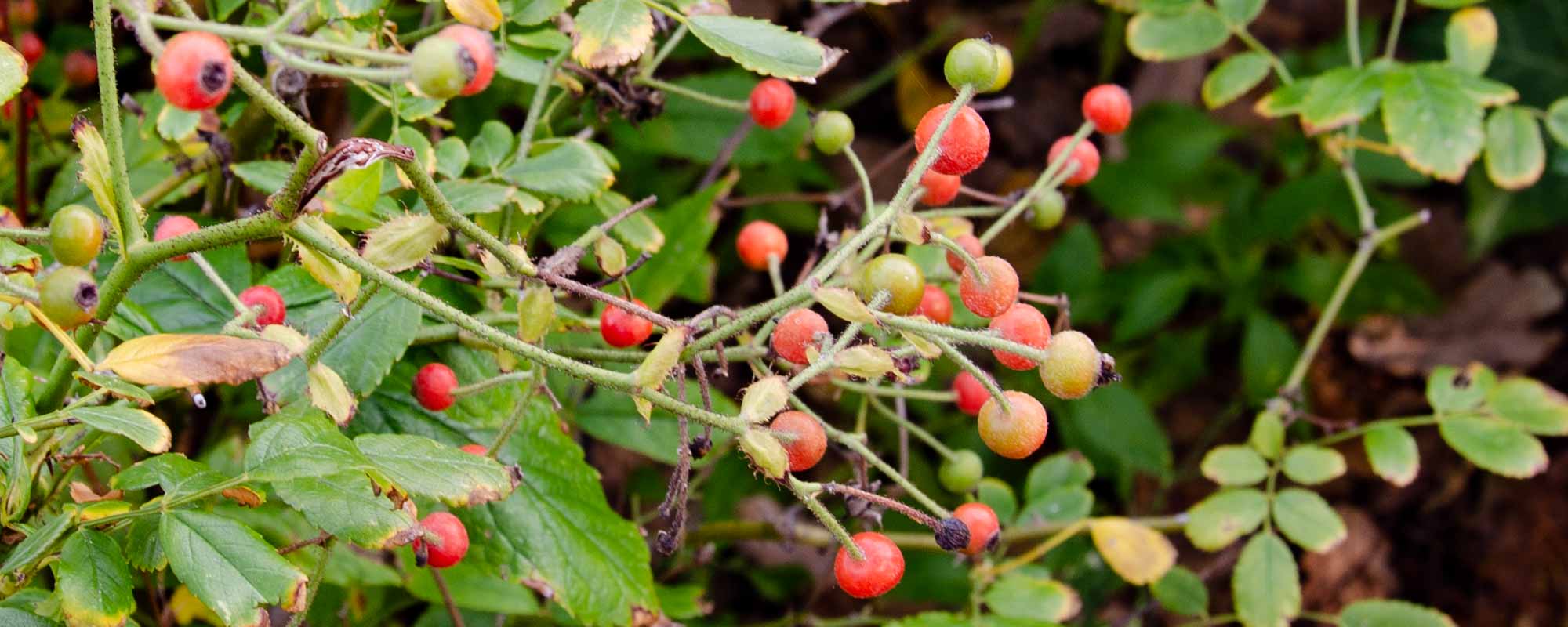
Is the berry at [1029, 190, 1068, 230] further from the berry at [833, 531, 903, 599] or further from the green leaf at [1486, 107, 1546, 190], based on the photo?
the green leaf at [1486, 107, 1546, 190]

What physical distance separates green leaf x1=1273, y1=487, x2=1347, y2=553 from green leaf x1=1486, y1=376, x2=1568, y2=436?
30cm

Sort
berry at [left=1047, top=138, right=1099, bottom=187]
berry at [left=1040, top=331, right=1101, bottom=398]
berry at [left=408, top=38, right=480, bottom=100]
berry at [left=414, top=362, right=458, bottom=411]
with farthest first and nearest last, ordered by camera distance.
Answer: berry at [left=1047, top=138, right=1099, bottom=187], berry at [left=414, top=362, right=458, bottom=411], berry at [left=1040, top=331, right=1101, bottom=398], berry at [left=408, top=38, right=480, bottom=100]

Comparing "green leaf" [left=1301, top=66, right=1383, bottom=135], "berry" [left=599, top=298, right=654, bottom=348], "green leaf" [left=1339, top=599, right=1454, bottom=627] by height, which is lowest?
"green leaf" [left=1339, top=599, right=1454, bottom=627]

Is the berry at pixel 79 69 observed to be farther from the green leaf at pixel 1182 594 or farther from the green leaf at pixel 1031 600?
the green leaf at pixel 1182 594

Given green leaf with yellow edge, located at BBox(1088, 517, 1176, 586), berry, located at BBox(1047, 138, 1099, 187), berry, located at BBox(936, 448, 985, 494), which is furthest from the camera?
green leaf with yellow edge, located at BBox(1088, 517, 1176, 586)

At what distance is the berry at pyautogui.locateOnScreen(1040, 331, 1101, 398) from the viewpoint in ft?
2.67

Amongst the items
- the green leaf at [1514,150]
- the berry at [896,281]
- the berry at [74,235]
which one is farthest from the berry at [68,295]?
the green leaf at [1514,150]

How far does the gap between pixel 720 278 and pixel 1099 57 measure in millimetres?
1344

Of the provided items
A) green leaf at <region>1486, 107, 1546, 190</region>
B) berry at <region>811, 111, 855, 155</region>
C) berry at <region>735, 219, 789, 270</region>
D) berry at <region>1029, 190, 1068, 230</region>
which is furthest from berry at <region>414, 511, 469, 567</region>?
green leaf at <region>1486, 107, 1546, 190</region>

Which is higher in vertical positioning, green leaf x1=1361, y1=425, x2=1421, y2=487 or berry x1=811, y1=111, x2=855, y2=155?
berry x1=811, y1=111, x2=855, y2=155

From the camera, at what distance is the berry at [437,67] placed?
68 cm

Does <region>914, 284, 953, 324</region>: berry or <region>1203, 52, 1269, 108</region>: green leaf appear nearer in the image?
<region>914, 284, 953, 324</region>: berry

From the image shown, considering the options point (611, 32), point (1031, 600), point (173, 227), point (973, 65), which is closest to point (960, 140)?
point (973, 65)

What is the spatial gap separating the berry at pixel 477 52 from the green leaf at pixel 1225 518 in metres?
1.28
